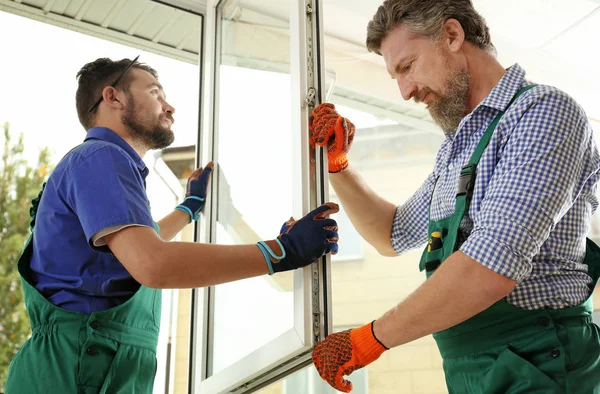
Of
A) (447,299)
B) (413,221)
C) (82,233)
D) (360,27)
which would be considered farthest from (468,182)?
(360,27)

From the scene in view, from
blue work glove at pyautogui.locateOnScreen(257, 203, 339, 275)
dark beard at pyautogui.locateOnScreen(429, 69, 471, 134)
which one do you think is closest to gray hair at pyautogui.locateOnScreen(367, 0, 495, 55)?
dark beard at pyautogui.locateOnScreen(429, 69, 471, 134)

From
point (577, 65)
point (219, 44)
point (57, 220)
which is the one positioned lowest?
point (57, 220)

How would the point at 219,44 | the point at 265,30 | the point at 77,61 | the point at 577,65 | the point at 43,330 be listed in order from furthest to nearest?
the point at 77,61
the point at 577,65
the point at 219,44
the point at 265,30
the point at 43,330

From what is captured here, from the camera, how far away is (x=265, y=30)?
181cm

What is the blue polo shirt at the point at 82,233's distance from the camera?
1.41 metres

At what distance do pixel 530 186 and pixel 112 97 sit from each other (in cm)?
125

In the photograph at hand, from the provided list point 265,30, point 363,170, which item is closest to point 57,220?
point 265,30

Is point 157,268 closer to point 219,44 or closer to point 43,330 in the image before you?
point 43,330

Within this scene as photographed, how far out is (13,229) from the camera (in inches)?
244

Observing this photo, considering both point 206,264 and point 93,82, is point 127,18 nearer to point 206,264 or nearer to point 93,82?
point 93,82

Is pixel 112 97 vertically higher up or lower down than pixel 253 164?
higher up

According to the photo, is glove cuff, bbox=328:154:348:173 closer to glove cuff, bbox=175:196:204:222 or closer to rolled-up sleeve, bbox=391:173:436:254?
rolled-up sleeve, bbox=391:173:436:254

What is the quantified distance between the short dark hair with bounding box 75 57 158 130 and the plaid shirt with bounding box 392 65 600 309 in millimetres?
1078

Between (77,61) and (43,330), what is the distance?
442cm
